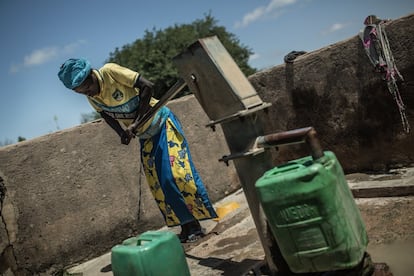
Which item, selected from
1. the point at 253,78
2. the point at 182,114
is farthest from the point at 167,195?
the point at 253,78

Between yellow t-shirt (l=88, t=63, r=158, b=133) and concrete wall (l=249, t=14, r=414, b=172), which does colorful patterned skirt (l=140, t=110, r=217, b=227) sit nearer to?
yellow t-shirt (l=88, t=63, r=158, b=133)

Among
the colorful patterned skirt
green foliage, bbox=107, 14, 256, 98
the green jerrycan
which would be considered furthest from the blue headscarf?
green foliage, bbox=107, 14, 256, 98

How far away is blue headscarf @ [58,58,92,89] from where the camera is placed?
2.98 metres

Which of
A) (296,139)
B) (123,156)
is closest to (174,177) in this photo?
(123,156)

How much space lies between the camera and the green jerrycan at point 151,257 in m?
2.00

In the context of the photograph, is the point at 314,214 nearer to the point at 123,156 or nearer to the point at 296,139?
the point at 296,139

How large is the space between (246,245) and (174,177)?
2.75ft

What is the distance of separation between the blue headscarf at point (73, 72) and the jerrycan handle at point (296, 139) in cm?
168

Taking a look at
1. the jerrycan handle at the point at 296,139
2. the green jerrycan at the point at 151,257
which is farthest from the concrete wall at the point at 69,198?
the jerrycan handle at the point at 296,139

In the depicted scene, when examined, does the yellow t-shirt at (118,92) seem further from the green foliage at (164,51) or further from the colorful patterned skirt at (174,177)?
the green foliage at (164,51)

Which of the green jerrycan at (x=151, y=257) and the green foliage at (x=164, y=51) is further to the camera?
the green foliage at (x=164, y=51)

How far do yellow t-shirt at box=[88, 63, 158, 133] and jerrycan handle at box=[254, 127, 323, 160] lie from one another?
1.53 meters

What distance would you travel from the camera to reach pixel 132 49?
23.2 m

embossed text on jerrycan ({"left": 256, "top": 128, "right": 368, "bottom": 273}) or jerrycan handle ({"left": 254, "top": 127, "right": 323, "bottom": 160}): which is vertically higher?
jerrycan handle ({"left": 254, "top": 127, "right": 323, "bottom": 160})
